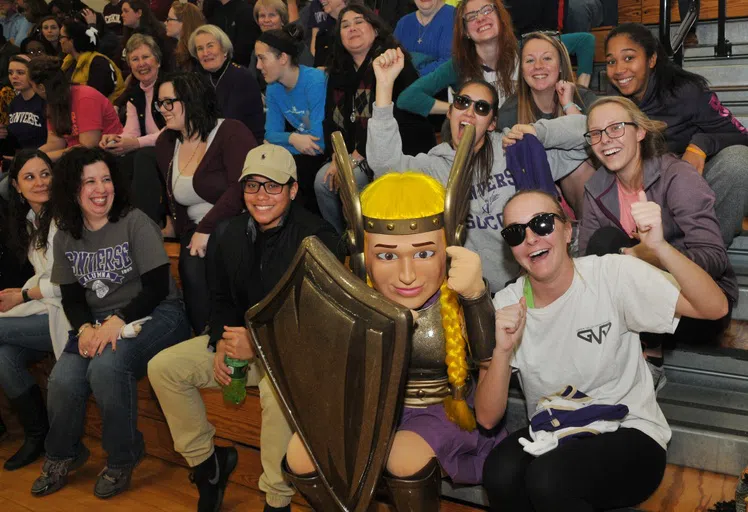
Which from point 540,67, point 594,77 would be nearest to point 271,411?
point 540,67

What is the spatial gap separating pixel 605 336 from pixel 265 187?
1.32m

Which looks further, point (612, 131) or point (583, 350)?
point (612, 131)

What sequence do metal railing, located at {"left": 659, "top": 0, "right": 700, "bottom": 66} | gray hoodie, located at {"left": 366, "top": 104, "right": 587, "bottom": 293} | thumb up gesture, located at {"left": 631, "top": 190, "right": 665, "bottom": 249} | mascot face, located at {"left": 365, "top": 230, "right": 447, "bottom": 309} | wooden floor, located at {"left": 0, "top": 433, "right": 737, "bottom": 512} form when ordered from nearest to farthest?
thumb up gesture, located at {"left": 631, "top": 190, "right": 665, "bottom": 249}, mascot face, located at {"left": 365, "top": 230, "right": 447, "bottom": 309}, gray hoodie, located at {"left": 366, "top": 104, "right": 587, "bottom": 293}, wooden floor, located at {"left": 0, "top": 433, "right": 737, "bottom": 512}, metal railing, located at {"left": 659, "top": 0, "right": 700, "bottom": 66}

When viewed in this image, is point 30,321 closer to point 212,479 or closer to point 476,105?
point 212,479

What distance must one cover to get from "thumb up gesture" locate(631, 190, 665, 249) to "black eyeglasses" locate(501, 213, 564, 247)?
22 centimetres

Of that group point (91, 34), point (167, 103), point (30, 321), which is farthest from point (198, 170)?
point (91, 34)

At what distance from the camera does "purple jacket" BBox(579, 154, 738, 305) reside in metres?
2.50

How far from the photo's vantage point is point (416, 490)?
215 centimetres

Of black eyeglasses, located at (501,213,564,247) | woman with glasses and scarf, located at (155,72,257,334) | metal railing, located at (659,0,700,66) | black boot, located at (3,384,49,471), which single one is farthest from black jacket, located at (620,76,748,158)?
black boot, located at (3,384,49,471)

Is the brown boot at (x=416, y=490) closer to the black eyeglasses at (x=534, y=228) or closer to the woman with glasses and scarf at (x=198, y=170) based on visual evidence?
the black eyeglasses at (x=534, y=228)

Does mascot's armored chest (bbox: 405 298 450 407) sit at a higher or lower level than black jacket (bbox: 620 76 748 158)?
lower

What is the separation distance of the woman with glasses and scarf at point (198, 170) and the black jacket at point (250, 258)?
46 centimetres

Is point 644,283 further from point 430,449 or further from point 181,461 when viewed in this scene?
point 181,461

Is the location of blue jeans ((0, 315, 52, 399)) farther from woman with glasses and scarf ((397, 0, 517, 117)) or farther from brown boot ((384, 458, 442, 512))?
brown boot ((384, 458, 442, 512))
